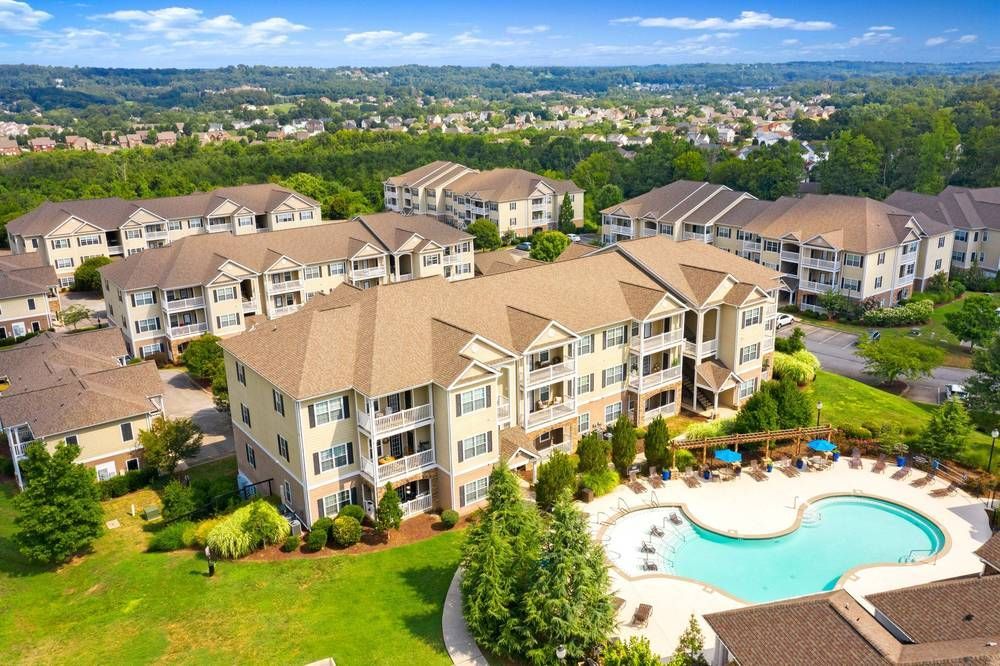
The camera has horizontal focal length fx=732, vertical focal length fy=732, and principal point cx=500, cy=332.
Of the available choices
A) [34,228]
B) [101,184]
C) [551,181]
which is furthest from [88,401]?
[101,184]

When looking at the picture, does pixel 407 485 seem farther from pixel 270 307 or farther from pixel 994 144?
pixel 994 144

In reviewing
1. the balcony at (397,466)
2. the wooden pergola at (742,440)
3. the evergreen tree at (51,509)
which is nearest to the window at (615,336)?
the wooden pergola at (742,440)

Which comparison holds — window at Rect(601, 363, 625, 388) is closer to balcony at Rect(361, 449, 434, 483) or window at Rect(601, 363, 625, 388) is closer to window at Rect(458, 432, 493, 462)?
window at Rect(458, 432, 493, 462)

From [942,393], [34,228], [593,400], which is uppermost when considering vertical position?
[34,228]

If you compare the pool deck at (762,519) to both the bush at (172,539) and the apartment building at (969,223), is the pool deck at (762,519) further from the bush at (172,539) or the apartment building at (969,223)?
the apartment building at (969,223)

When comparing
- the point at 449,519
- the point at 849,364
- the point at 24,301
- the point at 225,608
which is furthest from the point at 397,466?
the point at 24,301
